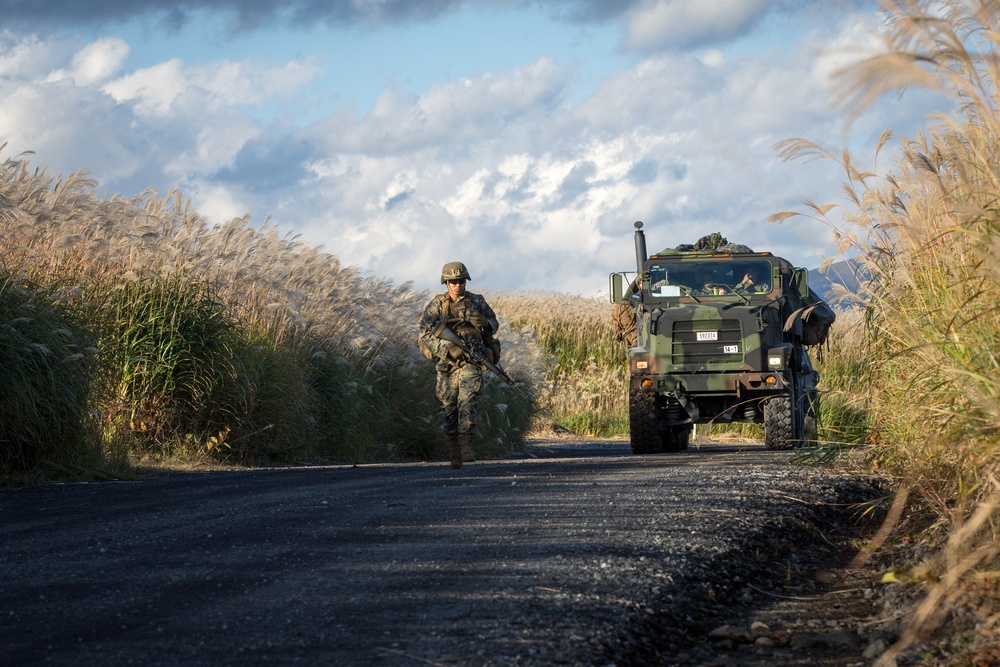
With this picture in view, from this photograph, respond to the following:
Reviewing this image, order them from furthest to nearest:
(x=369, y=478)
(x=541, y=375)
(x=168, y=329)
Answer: (x=541, y=375) → (x=168, y=329) → (x=369, y=478)

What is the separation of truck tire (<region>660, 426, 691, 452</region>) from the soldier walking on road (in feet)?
13.8

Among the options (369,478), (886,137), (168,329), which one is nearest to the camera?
(886,137)

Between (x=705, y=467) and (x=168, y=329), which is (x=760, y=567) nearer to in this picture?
(x=705, y=467)

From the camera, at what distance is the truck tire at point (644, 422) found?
15.8 m

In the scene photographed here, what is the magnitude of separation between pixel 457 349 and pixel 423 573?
24.2 ft

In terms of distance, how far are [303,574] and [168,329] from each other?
760cm

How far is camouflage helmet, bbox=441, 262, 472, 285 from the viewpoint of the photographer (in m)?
12.7

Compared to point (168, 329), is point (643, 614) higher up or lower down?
lower down

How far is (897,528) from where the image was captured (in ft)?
22.7

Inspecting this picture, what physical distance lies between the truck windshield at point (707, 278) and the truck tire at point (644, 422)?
166 cm

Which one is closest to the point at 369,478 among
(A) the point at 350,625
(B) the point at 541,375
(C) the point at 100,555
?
(C) the point at 100,555

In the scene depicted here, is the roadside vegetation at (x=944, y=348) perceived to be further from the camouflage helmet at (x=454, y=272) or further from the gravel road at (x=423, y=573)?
the camouflage helmet at (x=454, y=272)

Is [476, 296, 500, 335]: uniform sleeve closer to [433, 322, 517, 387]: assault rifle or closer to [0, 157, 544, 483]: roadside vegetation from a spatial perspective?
[433, 322, 517, 387]: assault rifle

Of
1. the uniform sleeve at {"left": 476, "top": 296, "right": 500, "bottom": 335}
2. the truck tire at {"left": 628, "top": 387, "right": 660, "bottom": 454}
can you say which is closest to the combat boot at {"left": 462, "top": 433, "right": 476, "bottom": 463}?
the uniform sleeve at {"left": 476, "top": 296, "right": 500, "bottom": 335}
